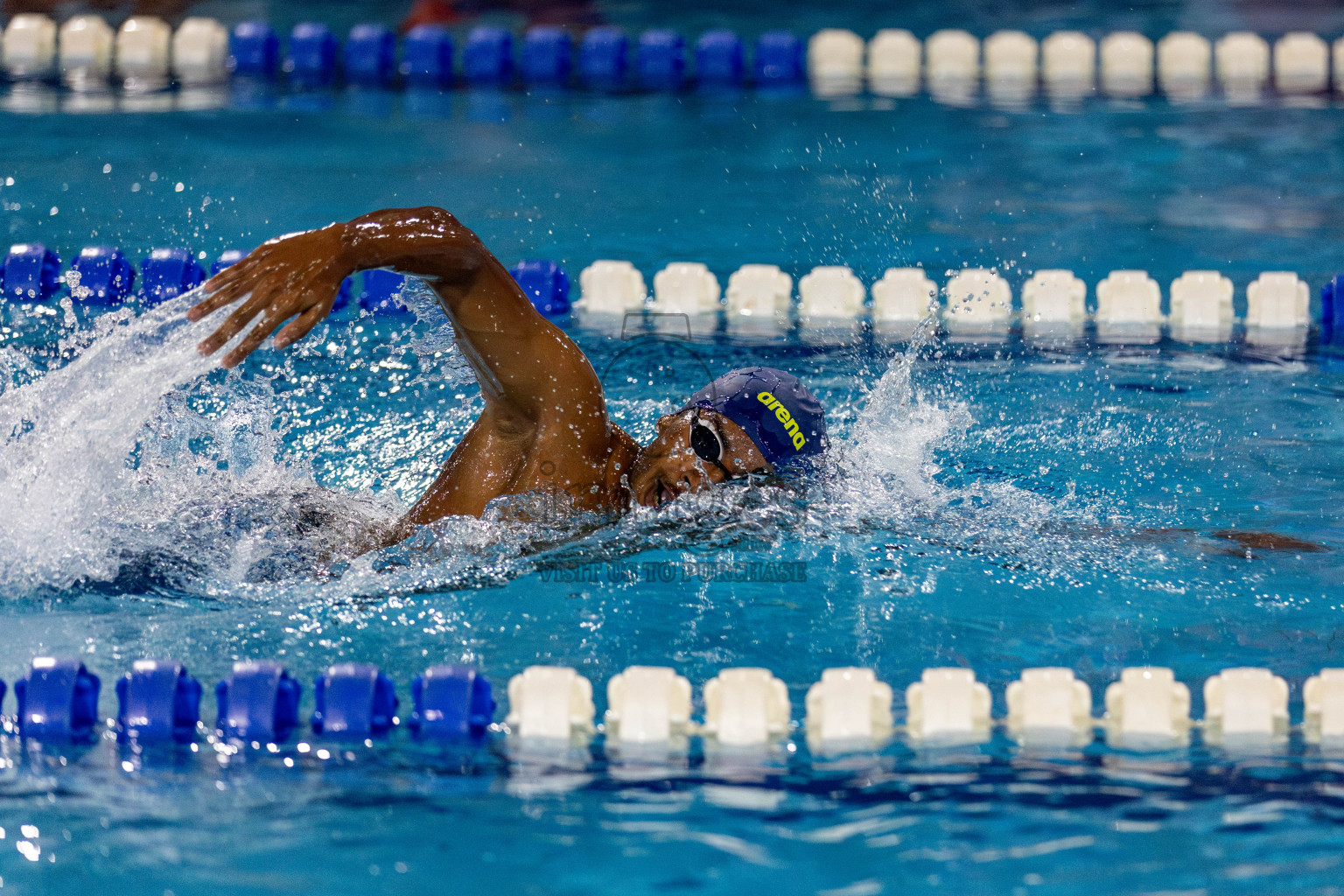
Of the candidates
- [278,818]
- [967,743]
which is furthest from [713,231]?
[278,818]

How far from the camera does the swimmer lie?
2.42m

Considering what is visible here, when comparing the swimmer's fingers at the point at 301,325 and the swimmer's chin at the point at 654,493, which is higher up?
the swimmer's fingers at the point at 301,325

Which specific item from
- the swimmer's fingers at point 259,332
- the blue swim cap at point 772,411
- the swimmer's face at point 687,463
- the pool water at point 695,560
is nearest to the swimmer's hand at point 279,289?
the swimmer's fingers at point 259,332

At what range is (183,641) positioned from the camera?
294 centimetres

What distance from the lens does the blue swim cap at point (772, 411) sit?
3256 millimetres

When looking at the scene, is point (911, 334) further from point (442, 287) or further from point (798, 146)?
point (442, 287)

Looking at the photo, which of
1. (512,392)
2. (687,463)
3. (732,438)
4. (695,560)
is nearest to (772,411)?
(732,438)

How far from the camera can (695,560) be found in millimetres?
3357

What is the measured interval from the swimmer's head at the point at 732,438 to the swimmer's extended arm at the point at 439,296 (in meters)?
0.27

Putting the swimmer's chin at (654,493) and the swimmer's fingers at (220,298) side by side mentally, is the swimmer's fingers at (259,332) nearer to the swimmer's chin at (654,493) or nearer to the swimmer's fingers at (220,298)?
the swimmer's fingers at (220,298)

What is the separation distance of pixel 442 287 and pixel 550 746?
35.1 inches

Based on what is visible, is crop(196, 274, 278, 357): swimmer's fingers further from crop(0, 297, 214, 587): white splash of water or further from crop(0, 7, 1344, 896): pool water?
crop(0, 297, 214, 587): white splash of water

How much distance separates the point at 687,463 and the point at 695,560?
300 mm

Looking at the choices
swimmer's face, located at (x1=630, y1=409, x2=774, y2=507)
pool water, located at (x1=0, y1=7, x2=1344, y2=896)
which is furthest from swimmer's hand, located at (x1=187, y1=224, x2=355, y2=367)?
swimmer's face, located at (x1=630, y1=409, x2=774, y2=507)
